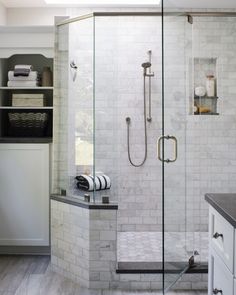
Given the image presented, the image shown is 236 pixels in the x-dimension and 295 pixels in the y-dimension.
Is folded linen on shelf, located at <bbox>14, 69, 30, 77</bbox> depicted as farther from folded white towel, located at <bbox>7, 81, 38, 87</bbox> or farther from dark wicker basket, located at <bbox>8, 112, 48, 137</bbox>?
dark wicker basket, located at <bbox>8, 112, 48, 137</bbox>

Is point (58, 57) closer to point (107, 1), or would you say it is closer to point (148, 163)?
point (107, 1)

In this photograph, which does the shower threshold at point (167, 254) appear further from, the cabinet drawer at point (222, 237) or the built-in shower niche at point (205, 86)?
the built-in shower niche at point (205, 86)

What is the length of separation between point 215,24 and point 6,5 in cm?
214

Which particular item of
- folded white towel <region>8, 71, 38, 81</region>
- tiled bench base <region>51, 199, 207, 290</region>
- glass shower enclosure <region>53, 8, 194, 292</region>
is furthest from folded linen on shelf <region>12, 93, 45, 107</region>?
tiled bench base <region>51, 199, 207, 290</region>

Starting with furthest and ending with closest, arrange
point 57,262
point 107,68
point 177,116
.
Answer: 1. point 107,68
2. point 57,262
3. point 177,116

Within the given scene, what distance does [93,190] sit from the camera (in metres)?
3.18

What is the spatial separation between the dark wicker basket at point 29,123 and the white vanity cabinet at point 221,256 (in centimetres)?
237

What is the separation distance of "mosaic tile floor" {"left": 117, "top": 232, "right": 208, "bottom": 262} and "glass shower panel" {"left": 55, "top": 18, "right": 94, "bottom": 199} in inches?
27.2

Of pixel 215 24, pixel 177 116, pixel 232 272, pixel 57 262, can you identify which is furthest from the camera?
pixel 215 24

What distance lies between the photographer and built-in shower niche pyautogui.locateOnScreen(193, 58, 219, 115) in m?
3.87

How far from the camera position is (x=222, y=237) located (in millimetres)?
1612

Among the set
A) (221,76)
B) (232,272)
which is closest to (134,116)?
(221,76)

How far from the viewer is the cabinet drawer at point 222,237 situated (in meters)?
1.46

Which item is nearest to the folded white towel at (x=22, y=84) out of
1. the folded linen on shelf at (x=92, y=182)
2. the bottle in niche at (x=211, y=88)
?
the folded linen on shelf at (x=92, y=182)
